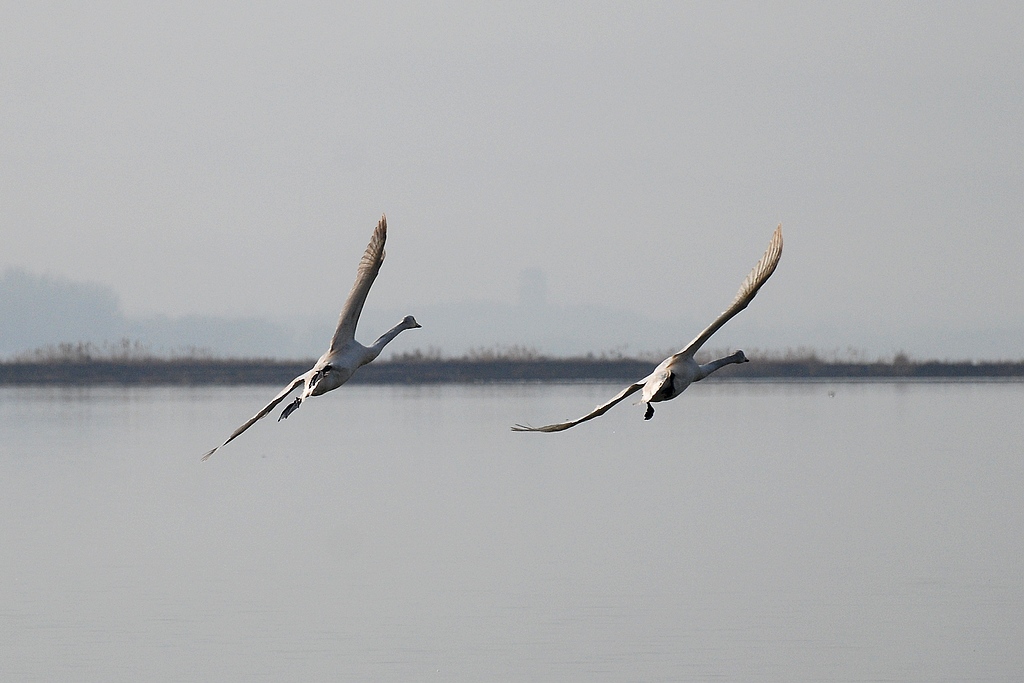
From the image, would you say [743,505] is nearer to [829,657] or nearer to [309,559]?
[309,559]

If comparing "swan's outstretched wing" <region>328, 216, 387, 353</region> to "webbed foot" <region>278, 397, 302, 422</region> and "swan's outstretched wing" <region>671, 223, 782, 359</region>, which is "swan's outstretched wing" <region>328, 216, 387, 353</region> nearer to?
"webbed foot" <region>278, 397, 302, 422</region>

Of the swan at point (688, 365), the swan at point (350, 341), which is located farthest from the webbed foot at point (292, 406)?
the swan at point (688, 365)

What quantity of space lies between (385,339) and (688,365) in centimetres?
477

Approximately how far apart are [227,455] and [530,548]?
24.2 meters

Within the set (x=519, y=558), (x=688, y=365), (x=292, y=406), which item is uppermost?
(x=688, y=365)

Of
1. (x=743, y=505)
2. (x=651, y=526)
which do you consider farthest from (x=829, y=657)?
(x=743, y=505)

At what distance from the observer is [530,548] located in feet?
103

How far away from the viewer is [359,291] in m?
20.5

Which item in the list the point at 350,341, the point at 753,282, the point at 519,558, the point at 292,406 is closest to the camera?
the point at 753,282

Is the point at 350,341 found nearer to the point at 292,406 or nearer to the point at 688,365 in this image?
the point at 292,406

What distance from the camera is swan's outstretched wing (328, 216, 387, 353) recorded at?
20531 mm

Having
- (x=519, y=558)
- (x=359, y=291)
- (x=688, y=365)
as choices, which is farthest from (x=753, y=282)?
(x=519, y=558)

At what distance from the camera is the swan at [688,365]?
1781 cm

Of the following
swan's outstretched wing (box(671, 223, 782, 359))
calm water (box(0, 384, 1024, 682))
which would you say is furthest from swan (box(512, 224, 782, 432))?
calm water (box(0, 384, 1024, 682))
